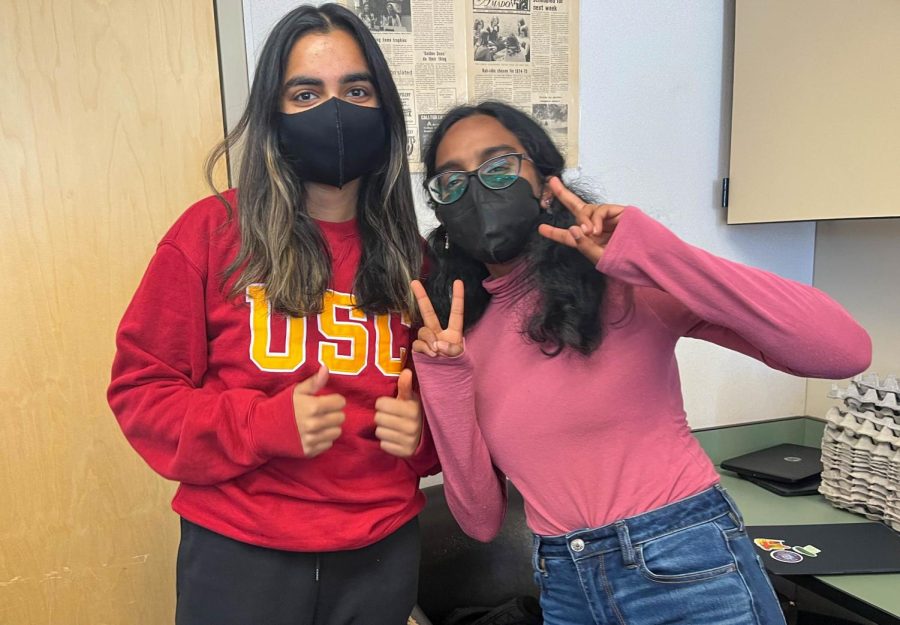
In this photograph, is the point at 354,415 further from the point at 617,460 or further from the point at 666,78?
the point at 666,78

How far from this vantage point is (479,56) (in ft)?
5.44

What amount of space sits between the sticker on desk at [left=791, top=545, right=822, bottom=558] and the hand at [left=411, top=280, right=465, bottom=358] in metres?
0.97

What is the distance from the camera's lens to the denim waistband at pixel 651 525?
92cm

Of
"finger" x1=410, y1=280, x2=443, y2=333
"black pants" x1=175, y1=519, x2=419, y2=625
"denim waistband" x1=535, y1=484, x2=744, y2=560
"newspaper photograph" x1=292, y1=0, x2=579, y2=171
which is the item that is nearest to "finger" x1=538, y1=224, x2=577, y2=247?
"finger" x1=410, y1=280, x2=443, y2=333

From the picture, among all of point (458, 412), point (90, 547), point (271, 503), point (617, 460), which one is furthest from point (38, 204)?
point (617, 460)

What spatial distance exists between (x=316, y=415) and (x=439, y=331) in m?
0.23

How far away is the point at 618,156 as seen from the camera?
180cm

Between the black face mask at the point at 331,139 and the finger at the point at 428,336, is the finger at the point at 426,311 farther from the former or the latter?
the black face mask at the point at 331,139

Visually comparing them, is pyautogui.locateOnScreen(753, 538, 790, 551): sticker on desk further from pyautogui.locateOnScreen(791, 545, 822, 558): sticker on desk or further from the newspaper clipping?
the newspaper clipping

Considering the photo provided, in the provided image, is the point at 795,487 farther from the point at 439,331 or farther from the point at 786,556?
the point at 439,331

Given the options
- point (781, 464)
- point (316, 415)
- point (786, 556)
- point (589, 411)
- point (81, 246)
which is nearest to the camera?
point (316, 415)


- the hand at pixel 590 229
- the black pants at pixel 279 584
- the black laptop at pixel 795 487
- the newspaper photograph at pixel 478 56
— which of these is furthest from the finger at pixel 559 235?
the black laptop at pixel 795 487

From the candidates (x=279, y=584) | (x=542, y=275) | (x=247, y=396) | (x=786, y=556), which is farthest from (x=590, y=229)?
(x=786, y=556)

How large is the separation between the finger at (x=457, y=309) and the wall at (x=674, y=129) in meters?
0.67
